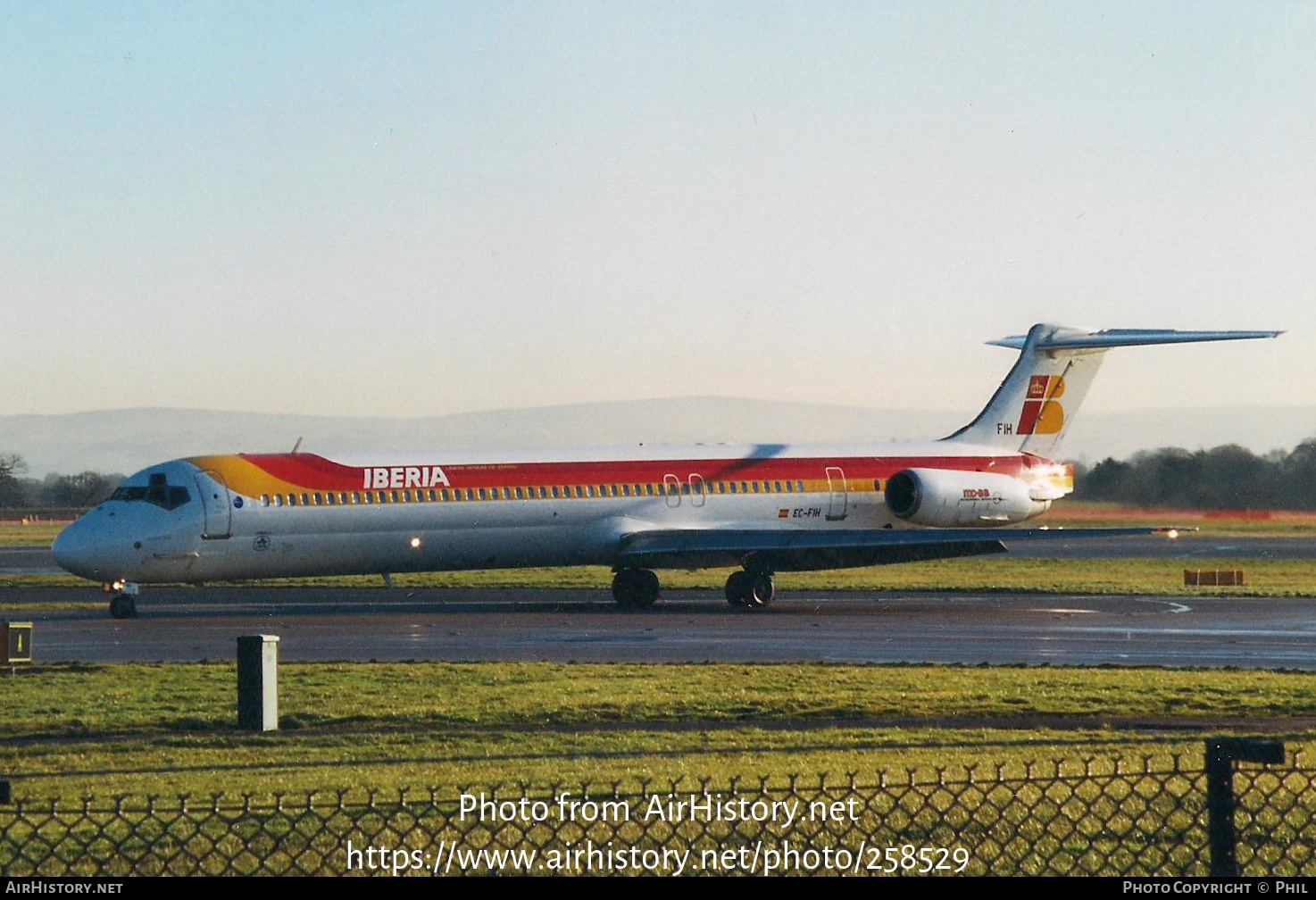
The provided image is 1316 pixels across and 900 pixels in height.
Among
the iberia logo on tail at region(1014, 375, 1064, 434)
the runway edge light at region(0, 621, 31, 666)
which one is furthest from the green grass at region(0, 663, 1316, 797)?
the iberia logo on tail at region(1014, 375, 1064, 434)

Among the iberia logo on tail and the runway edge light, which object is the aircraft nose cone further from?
the iberia logo on tail

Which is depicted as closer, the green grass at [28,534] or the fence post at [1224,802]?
the fence post at [1224,802]

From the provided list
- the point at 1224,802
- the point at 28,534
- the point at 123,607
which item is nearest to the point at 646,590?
the point at 123,607

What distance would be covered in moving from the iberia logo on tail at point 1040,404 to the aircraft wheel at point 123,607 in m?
20.0

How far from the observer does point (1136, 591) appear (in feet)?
124

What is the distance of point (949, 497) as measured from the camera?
Result: 121ft

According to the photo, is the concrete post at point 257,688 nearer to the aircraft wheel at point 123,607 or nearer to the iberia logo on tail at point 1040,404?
the aircraft wheel at point 123,607

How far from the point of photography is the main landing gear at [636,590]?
34.2 m

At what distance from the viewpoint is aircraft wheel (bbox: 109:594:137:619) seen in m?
30.5

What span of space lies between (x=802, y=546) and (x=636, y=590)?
3402mm

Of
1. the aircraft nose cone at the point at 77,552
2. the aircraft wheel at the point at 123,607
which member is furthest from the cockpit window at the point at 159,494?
the aircraft wheel at the point at 123,607

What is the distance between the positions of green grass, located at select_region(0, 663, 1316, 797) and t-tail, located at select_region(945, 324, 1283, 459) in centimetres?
1891

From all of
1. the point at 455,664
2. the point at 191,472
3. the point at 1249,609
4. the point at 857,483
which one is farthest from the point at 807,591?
the point at 455,664

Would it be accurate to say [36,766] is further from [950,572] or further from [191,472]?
[950,572]
